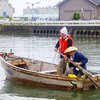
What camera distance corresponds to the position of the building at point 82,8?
58719 millimetres

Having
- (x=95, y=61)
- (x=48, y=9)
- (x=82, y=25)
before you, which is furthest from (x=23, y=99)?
(x=48, y=9)

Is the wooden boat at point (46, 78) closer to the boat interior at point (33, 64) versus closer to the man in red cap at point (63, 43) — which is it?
the boat interior at point (33, 64)

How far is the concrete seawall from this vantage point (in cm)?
4527

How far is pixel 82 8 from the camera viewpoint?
56.4 meters

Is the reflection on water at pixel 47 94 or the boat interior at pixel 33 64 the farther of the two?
the boat interior at pixel 33 64

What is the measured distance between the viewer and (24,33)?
53.3 m

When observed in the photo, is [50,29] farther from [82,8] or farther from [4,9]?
[4,9]

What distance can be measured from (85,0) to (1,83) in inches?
1875

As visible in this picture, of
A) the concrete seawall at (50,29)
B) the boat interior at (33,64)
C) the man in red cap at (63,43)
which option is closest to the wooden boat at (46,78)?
the boat interior at (33,64)

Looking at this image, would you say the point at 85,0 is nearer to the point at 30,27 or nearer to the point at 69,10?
the point at 69,10

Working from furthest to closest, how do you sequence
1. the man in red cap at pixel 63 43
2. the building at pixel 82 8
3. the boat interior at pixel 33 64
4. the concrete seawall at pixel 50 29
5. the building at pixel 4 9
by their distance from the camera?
the building at pixel 4 9, the building at pixel 82 8, the concrete seawall at pixel 50 29, the boat interior at pixel 33 64, the man in red cap at pixel 63 43

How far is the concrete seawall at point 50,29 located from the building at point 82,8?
9659mm

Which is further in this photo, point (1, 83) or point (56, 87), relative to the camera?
point (1, 83)

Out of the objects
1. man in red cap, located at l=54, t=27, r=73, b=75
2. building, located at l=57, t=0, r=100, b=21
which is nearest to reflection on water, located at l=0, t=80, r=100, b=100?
man in red cap, located at l=54, t=27, r=73, b=75
